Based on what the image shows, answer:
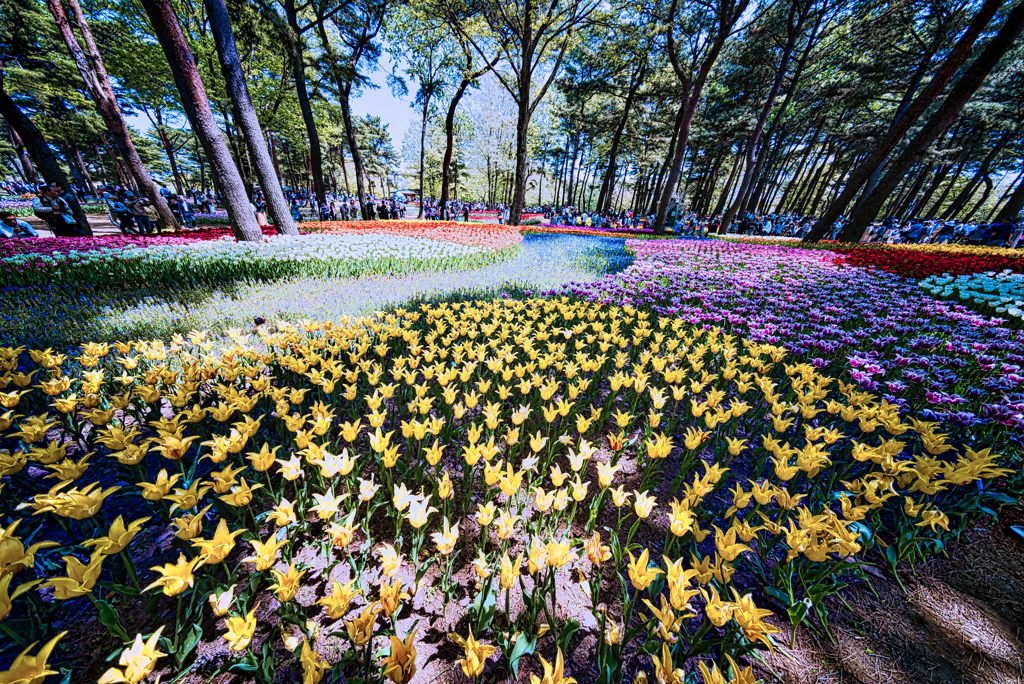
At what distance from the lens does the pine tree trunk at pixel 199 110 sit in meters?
6.98

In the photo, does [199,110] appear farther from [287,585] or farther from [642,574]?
[642,574]

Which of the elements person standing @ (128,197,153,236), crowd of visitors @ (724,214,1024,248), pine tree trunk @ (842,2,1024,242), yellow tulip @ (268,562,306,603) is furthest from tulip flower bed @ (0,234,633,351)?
crowd of visitors @ (724,214,1024,248)

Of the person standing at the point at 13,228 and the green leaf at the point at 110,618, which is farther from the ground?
the green leaf at the point at 110,618

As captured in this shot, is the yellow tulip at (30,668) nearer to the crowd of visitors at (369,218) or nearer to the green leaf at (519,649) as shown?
the green leaf at (519,649)

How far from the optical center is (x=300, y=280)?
7074 millimetres

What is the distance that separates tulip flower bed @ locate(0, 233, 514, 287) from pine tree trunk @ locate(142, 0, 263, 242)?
0.83 metres

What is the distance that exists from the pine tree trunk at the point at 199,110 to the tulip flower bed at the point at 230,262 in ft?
2.71

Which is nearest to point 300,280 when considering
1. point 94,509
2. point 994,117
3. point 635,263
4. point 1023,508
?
point 94,509

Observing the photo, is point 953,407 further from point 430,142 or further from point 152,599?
point 430,142

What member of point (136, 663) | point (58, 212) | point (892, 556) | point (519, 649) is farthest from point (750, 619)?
point (58, 212)

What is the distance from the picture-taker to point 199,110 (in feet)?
24.8

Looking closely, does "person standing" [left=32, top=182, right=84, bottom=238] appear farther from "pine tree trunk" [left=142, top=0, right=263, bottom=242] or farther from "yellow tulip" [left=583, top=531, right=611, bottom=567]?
"yellow tulip" [left=583, top=531, right=611, bottom=567]

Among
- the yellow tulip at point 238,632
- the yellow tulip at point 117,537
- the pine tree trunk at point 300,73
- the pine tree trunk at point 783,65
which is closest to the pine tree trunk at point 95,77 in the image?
the pine tree trunk at point 300,73

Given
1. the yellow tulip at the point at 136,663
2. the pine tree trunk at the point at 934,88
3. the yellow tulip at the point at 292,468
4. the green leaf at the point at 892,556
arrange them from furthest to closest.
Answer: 1. the pine tree trunk at the point at 934,88
2. the green leaf at the point at 892,556
3. the yellow tulip at the point at 292,468
4. the yellow tulip at the point at 136,663
